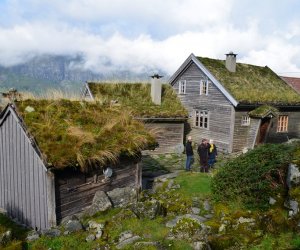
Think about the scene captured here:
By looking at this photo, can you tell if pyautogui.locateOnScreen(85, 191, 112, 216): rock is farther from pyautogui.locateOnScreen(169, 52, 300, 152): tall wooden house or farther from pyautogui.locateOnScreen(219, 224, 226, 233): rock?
pyautogui.locateOnScreen(169, 52, 300, 152): tall wooden house

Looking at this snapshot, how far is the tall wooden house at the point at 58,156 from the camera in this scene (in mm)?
9148

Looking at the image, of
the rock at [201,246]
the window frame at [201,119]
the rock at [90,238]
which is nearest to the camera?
the rock at [201,246]

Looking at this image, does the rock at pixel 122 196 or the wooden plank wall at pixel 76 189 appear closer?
the wooden plank wall at pixel 76 189

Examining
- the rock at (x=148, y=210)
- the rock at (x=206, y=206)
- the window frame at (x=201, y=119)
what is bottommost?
the rock at (x=206, y=206)

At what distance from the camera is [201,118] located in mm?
24609

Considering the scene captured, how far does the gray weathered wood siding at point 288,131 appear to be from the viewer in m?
23.1

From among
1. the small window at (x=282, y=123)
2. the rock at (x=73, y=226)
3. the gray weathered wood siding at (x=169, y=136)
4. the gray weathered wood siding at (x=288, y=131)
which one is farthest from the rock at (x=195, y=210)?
the small window at (x=282, y=123)

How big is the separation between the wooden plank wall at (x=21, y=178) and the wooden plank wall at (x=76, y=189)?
1.41ft

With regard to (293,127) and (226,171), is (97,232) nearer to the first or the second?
(226,171)

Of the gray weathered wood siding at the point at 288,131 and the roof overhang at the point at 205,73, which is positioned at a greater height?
the roof overhang at the point at 205,73

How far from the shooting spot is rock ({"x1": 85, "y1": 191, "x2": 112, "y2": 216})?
33.2ft

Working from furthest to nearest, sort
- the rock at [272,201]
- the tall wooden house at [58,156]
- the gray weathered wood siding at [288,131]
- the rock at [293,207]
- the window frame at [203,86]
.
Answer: the window frame at [203,86] < the gray weathered wood siding at [288,131] < the rock at [272,201] < the tall wooden house at [58,156] < the rock at [293,207]

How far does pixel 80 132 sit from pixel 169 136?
1326cm

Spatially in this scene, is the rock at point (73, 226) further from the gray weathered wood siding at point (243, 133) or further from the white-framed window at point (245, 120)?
the white-framed window at point (245, 120)
